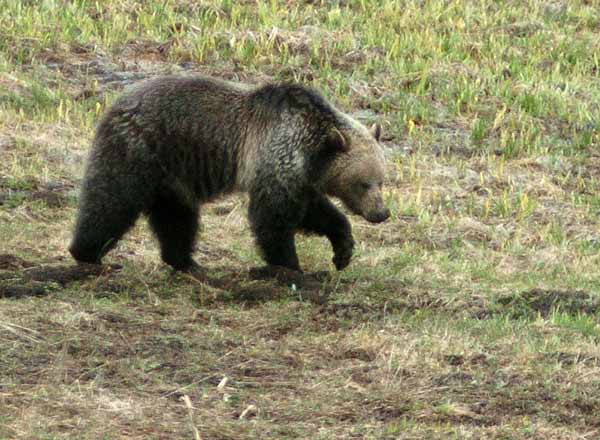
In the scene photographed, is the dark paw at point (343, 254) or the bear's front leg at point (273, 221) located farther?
the dark paw at point (343, 254)

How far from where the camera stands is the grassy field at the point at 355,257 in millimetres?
6102

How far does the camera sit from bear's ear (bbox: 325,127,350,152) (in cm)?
855

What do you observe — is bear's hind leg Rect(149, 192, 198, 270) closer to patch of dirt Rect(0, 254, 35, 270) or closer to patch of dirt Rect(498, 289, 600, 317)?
patch of dirt Rect(0, 254, 35, 270)

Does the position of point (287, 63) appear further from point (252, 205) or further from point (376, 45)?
point (252, 205)

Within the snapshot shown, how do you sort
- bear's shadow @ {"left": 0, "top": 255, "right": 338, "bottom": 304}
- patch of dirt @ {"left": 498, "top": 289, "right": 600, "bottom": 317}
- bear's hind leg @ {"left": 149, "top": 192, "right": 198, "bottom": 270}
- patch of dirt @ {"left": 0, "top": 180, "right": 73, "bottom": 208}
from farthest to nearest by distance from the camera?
patch of dirt @ {"left": 0, "top": 180, "right": 73, "bottom": 208} → bear's hind leg @ {"left": 149, "top": 192, "right": 198, "bottom": 270} → patch of dirt @ {"left": 498, "top": 289, "right": 600, "bottom": 317} → bear's shadow @ {"left": 0, "top": 255, "right": 338, "bottom": 304}

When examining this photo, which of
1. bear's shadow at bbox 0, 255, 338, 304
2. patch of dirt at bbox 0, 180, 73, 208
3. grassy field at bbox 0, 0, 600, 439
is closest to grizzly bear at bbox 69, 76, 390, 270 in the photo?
bear's shadow at bbox 0, 255, 338, 304

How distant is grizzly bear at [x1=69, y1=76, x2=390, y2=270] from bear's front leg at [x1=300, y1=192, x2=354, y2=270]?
51 millimetres

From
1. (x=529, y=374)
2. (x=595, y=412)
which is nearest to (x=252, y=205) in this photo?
(x=529, y=374)

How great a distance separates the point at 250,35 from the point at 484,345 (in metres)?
8.16

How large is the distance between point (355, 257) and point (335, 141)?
→ 1.28 meters

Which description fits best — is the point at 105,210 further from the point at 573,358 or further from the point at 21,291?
the point at 573,358

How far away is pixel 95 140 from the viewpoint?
862 cm

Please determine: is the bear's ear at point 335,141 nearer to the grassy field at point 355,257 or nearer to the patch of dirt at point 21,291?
the grassy field at point 355,257

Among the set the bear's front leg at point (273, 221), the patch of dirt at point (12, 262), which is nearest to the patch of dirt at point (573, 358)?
the bear's front leg at point (273, 221)
